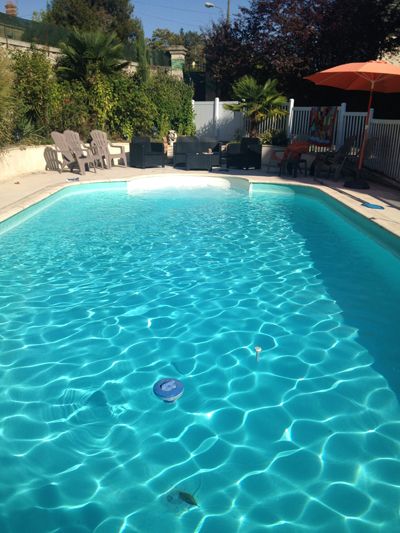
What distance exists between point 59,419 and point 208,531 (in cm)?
132

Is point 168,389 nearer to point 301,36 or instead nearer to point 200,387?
point 200,387

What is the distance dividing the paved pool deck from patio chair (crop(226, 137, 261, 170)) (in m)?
0.31

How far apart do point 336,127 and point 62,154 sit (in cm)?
794

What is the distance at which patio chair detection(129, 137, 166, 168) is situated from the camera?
13078mm

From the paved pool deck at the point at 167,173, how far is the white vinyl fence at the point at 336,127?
767 mm

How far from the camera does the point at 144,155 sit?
13094mm

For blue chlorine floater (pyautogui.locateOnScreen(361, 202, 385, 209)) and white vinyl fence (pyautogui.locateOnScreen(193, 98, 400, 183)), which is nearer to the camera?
blue chlorine floater (pyautogui.locateOnScreen(361, 202, 385, 209))

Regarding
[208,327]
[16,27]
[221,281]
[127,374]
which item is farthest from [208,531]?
[16,27]

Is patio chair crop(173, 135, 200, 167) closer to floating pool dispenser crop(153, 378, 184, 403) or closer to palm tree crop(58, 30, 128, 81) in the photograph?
palm tree crop(58, 30, 128, 81)

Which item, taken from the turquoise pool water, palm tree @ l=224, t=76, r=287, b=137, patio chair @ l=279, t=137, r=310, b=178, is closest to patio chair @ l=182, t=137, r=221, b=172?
patio chair @ l=279, t=137, r=310, b=178

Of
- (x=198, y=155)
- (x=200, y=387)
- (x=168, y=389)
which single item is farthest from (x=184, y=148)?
(x=168, y=389)

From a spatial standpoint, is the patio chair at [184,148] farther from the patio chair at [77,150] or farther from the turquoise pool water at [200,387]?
the turquoise pool water at [200,387]

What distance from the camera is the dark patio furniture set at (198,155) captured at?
13.0 metres

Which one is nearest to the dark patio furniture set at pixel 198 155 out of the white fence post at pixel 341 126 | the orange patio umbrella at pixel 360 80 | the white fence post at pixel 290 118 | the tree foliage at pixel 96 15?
the white fence post at pixel 290 118
